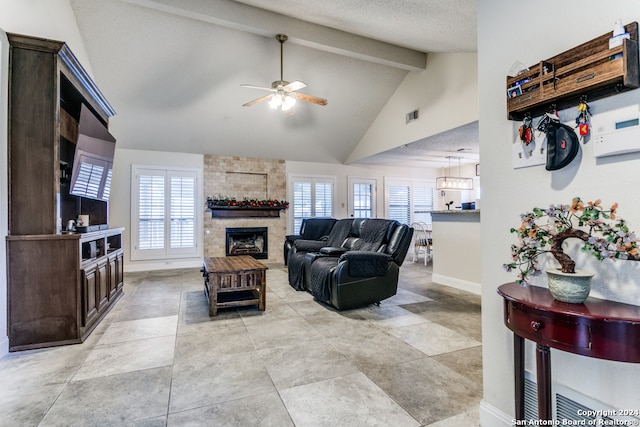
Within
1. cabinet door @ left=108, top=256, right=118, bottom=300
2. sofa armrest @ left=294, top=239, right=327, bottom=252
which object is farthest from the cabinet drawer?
cabinet door @ left=108, top=256, right=118, bottom=300

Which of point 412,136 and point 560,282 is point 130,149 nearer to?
point 412,136

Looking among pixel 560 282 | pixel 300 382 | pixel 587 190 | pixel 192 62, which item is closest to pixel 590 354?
pixel 560 282

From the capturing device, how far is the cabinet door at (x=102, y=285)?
11.2ft

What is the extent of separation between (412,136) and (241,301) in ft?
14.5

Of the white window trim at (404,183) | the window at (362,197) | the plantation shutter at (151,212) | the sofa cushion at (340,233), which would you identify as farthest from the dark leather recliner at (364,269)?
the white window trim at (404,183)

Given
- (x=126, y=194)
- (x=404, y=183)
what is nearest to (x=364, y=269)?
(x=126, y=194)

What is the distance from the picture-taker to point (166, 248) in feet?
22.5

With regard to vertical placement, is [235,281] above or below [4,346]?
above

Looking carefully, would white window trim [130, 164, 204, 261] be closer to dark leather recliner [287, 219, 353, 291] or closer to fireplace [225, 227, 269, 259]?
fireplace [225, 227, 269, 259]

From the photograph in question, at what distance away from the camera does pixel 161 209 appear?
270 inches

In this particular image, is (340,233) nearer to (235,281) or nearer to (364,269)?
(364,269)

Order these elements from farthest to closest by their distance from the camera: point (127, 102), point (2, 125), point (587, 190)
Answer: point (127, 102) < point (2, 125) < point (587, 190)

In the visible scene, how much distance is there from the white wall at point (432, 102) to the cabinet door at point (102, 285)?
17.2 ft

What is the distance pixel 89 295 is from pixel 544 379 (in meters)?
3.68
